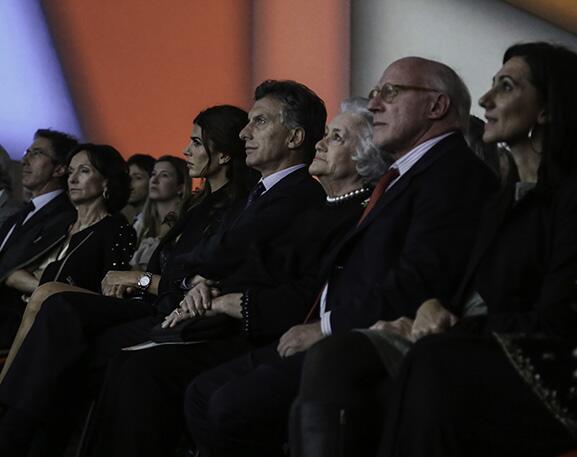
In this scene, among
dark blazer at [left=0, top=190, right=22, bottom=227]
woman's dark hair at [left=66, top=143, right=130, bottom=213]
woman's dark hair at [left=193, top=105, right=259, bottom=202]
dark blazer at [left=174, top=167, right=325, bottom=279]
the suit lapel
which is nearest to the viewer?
dark blazer at [left=174, top=167, right=325, bottom=279]

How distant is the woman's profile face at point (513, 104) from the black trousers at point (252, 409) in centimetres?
70

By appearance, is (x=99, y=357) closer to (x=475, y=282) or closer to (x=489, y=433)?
(x=475, y=282)

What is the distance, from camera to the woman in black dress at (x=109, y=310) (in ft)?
11.6

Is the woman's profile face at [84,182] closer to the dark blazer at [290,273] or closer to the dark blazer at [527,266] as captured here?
the dark blazer at [290,273]

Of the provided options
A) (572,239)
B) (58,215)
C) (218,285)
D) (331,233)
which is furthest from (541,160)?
(58,215)

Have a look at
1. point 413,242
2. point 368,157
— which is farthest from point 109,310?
point 413,242

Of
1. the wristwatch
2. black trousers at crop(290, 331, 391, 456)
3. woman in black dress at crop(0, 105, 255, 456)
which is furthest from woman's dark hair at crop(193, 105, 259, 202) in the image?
black trousers at crop(290, 331, 391, 456)

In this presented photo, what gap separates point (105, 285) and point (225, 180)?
1.83ft

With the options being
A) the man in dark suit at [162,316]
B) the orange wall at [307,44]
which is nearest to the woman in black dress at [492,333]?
the man in dark suit at [162,316]

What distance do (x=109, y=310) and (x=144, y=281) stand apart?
0.25 meters

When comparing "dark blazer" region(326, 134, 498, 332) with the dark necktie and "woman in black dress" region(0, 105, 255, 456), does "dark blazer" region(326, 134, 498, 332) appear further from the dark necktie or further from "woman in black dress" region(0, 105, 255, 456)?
"woman in black dress" region(0, 105, 255, 456)

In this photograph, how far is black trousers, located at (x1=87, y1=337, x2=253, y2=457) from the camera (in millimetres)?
3170

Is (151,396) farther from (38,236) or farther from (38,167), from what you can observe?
(38,167)

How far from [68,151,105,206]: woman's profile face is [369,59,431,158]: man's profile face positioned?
6.11 ft
